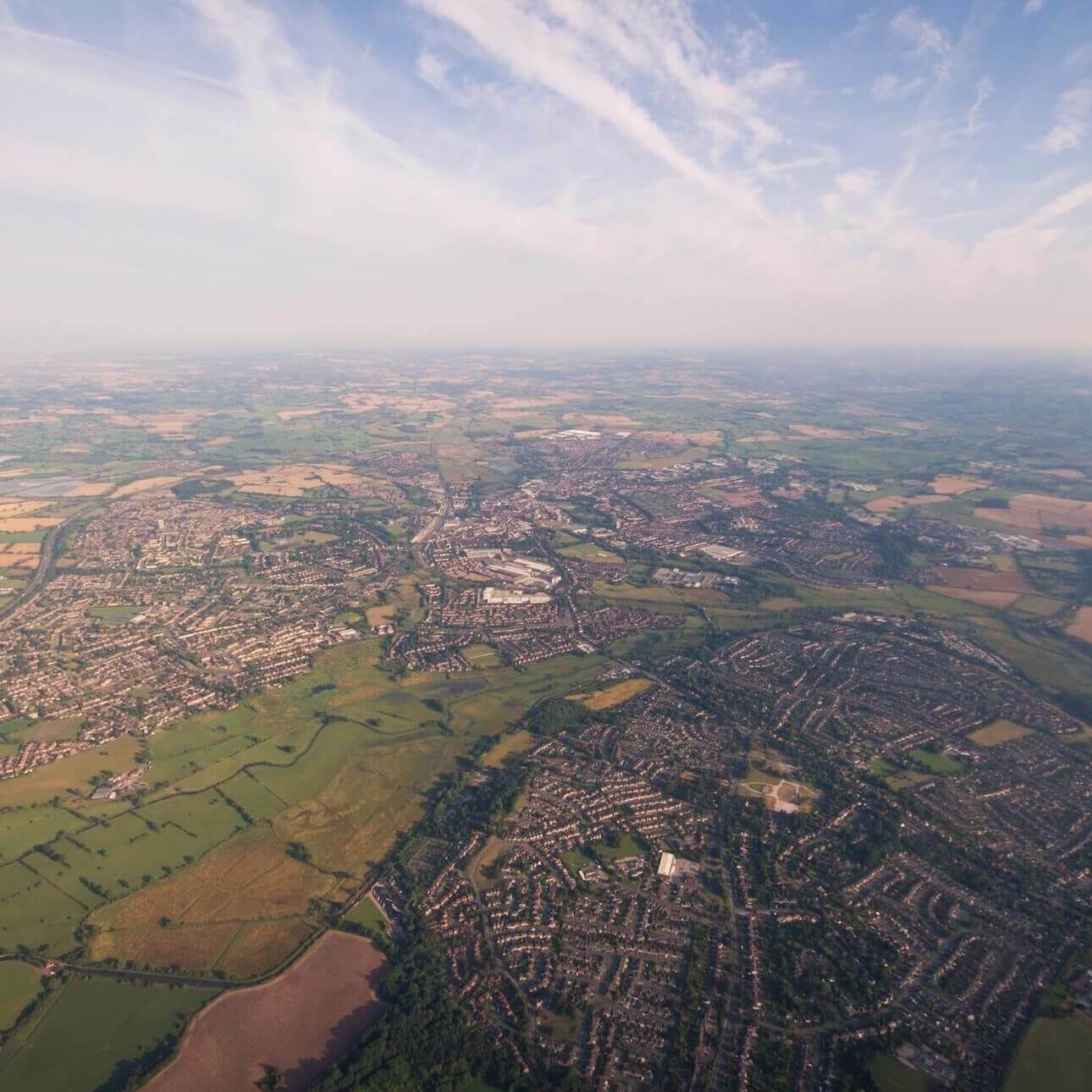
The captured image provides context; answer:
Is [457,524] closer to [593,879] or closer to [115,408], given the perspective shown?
[593,879]

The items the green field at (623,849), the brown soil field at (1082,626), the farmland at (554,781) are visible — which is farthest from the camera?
the brown soil field at (1082,626)

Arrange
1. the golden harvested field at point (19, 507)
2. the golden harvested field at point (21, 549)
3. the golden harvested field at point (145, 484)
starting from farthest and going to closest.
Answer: the golden harvested field at point (145, 484)
the golden harvested field at point (19, 507)
the golden harvested field at point (21, 549)

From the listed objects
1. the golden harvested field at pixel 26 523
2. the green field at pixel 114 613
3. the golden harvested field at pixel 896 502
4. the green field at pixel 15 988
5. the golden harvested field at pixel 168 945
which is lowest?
the golden harvested field at pixel 26 523

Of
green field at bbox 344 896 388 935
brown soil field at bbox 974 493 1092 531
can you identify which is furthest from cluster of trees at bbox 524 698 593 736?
brown soil field at bbox 974 493 1092 531

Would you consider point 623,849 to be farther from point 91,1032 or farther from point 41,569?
point 41,569

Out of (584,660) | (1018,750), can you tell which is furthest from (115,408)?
(1018,750)

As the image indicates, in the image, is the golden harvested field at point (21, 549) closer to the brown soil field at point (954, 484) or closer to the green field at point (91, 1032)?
the green field at point (91, 1032)

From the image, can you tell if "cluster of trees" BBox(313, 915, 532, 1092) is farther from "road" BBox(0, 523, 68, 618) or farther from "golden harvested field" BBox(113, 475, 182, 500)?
"golden harvested field" BBox(113, 475, 182, 500)

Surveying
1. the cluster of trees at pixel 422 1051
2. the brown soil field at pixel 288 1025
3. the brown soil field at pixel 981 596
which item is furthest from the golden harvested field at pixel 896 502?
the brown soil field at pixel 288 1025
